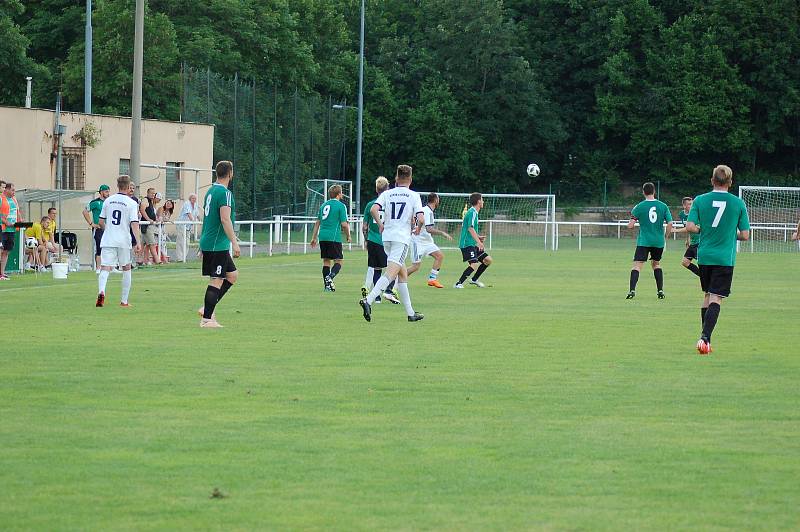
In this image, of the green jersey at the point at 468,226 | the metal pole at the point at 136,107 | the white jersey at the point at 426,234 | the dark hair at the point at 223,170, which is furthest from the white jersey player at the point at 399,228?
the metal pole at the point at 136,107

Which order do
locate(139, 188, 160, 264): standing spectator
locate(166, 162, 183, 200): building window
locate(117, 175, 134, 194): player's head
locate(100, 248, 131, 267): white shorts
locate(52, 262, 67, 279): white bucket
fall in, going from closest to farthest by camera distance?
locate(117, 175, 134, 194): player's head
locate(100, 248, 131, 267): white shorts
locate(52, 262, 67, 279): white bucket
locate(139, 188, 160, 264): standing spectator
locate(166, 162, 183, 200): building window

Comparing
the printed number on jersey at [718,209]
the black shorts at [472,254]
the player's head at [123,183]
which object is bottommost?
the black shorts at [472,254]

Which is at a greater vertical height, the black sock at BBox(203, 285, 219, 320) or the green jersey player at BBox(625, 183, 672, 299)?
the green jersey player at BBox(625, 183, 672, 299)

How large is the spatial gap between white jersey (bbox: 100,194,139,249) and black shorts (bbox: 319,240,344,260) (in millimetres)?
5443

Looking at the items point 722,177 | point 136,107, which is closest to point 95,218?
point 136,107

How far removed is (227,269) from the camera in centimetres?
1545

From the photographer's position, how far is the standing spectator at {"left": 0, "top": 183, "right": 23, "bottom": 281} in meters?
23.9

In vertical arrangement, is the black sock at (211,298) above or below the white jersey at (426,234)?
below

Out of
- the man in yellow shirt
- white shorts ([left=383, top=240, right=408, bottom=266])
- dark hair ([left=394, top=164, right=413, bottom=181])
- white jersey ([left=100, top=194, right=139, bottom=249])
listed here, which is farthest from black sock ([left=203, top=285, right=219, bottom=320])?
the man in yellow shirt

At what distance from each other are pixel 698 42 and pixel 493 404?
66348 mm

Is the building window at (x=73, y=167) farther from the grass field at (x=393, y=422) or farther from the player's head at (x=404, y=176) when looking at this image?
the player's head at (x=404, y=176)

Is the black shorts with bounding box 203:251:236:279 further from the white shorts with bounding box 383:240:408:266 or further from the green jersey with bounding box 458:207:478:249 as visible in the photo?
the green jersey with bounding box 458:207:478:249

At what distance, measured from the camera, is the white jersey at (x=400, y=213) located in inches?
652

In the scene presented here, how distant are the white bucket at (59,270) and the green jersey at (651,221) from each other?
1055 centimetres
